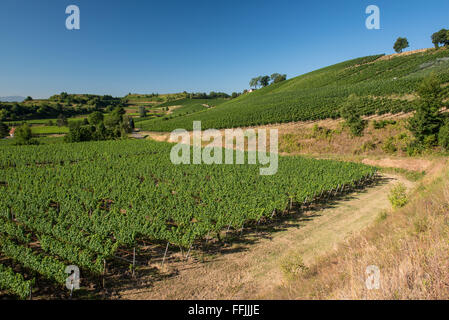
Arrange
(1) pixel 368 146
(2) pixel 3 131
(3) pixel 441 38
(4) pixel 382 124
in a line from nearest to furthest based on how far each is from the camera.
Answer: (1) pixel 368 146, (4) pixel 382 124, (2) pixel 3 131, (3) pixel 441 38

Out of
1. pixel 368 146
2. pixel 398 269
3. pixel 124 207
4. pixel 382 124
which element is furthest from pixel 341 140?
pixel 398 269

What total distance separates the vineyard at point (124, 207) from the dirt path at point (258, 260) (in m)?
1.22

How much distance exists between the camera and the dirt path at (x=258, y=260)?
8336 mm

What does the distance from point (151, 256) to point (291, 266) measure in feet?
22.0

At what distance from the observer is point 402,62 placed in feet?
253

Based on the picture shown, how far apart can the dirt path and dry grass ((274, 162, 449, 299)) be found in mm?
1718

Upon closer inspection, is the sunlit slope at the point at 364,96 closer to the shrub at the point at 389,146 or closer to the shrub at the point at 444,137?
the shrub at the point at 389,146

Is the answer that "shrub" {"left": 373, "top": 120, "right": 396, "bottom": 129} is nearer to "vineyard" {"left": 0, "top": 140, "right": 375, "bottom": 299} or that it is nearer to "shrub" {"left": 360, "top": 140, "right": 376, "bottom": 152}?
"shrub" {"left": 360, "top": 140, "right": 376, "bottom": 152}

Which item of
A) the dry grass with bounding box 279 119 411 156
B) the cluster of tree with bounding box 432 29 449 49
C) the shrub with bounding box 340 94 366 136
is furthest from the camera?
the cluster of tree with bounding box 432 29 449 49

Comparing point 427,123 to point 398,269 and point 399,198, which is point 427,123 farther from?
point 398,269

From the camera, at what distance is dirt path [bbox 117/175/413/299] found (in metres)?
8.34

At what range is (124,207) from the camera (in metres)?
14.2

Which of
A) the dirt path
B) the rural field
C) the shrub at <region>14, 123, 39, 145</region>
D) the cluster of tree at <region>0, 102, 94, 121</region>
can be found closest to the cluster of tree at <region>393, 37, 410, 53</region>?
the rural field

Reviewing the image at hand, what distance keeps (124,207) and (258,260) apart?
9.39 m
